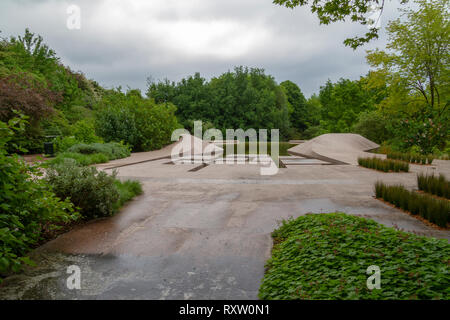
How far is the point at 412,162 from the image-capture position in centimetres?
1065

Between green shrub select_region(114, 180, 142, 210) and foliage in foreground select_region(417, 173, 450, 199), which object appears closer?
green shrub select_region(114, 180, 142, 210)

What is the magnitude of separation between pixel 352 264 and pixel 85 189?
12.5 feet

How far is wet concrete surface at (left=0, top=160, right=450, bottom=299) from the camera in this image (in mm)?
2369

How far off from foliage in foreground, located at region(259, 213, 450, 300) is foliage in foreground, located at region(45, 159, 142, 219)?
9.15 feet

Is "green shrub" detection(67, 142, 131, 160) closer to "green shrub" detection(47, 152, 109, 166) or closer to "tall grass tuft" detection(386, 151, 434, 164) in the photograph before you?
"green shrub" detection(47, 152, 109, 166)

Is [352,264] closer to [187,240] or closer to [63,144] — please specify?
[187,240]

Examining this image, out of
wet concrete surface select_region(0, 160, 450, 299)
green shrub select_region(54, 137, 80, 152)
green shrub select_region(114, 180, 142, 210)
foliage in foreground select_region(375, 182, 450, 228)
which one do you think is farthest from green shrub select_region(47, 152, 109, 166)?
foliage in foreground select_region(375, 182, 450, 228)

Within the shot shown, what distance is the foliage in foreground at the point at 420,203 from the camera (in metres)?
3.79

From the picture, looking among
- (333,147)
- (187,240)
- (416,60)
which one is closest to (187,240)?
(187,240)

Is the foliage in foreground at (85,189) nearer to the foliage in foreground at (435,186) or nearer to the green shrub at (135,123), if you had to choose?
the foliage in foreground at (435,186)

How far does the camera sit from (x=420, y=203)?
4.23 m
